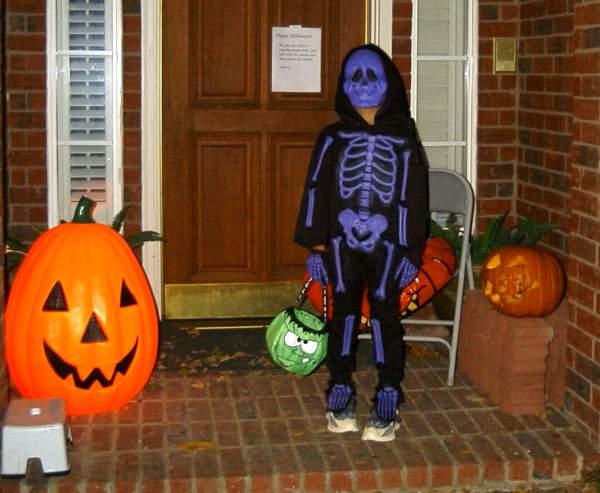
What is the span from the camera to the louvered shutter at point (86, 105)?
21.3 ft

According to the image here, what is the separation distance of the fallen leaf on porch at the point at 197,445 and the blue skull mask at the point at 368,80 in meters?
1.60

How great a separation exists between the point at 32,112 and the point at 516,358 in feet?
10.1

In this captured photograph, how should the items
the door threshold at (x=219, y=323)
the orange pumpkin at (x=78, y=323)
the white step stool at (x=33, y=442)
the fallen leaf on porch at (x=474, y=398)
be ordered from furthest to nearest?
the door threshold at (x=219, y=323) < the fallen leaf on porch at (x=474, y=398) < the orange pumpkin at (x=78, y=323) < the white step stool at (x=33, y=442)

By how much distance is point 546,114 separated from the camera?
6.42 meters

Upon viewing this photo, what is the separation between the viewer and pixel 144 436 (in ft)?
16.5

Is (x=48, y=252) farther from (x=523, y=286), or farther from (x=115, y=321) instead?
(x=523, y=286)

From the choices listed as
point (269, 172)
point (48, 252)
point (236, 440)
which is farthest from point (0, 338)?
point (269, 172)

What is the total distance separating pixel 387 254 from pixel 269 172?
2.17 metres

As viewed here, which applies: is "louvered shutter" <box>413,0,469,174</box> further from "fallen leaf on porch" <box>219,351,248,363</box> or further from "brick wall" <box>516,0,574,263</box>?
"fallen leaf on porch" <box>219,351,248,363</box>

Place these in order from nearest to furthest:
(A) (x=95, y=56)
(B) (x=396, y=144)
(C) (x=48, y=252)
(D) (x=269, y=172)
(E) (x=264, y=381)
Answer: (B) (x=396, y=144)
(C) (x=48, y=252)
(E) (x=264, y=381)
(A) (x=95, y=56)
(D) (x=269, y=172)

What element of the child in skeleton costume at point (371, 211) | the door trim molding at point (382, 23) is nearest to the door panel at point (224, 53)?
the door trim molding at point (382, 23)

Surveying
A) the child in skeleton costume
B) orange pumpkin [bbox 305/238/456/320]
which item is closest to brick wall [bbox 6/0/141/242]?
orange pumpkin [bbox 305/238/456/320]

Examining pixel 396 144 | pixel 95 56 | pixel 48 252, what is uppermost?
pixel 95 56

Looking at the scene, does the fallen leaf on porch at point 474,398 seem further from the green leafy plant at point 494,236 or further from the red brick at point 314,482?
the red brick at point 314,482
